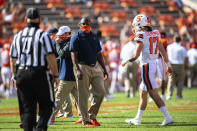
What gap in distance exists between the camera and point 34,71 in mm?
7359

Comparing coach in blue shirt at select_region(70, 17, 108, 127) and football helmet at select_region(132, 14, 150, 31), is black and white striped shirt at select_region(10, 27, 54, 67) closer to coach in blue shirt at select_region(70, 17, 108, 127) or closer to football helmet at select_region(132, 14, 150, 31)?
coach in blue shirt at select_region(70, 17, 108, 127)

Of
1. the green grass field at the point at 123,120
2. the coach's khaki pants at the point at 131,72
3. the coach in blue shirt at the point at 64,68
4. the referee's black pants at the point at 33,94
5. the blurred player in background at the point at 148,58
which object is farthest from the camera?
the coach's khaki pants at the point at 131,72

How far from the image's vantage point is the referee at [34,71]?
738 centimetres

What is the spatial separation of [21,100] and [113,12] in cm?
2688

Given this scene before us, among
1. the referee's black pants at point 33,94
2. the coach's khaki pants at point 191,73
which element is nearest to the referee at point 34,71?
the referee's black pants at point 33,94

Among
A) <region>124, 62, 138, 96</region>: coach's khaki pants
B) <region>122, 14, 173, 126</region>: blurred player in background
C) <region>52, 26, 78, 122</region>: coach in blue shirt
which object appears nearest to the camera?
<region>122, 14, 173, 126</region>: blurred player in background

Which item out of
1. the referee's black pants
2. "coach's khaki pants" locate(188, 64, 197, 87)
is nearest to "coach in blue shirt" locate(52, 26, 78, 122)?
the referee's black pants

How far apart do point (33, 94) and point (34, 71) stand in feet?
1.23

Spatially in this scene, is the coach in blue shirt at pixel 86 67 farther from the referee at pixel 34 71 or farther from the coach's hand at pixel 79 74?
the referee at pixel 34 71

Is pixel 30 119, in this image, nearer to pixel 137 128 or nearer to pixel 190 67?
pixel 137 128

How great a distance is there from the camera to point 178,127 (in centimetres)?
945

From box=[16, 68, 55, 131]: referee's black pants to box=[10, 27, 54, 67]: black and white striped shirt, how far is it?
123mm

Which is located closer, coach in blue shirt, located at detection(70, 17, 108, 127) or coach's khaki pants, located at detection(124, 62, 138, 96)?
coach in blue shirt, located at detection(70, 17, 108, 127)

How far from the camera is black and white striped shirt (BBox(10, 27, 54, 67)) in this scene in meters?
7.40
